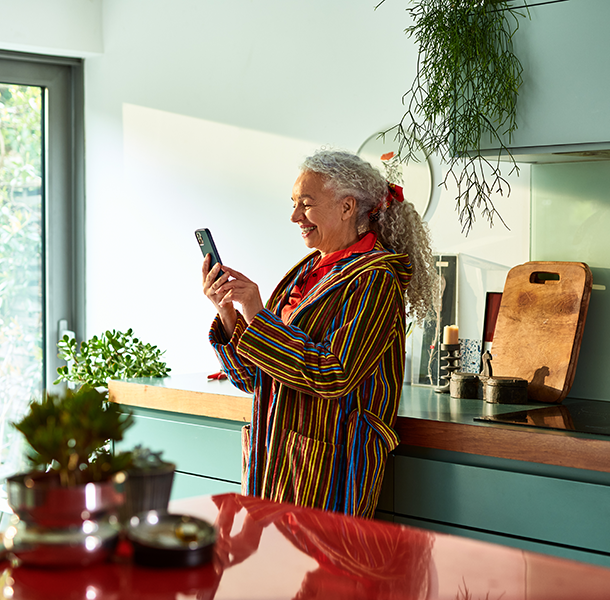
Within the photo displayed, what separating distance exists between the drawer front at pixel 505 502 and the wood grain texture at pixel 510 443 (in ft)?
0.15

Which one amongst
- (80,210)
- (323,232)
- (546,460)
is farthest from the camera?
(80,210)

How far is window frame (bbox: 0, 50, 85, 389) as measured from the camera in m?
3.66

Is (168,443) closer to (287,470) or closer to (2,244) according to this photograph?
(287,470)

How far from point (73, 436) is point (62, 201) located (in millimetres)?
3168

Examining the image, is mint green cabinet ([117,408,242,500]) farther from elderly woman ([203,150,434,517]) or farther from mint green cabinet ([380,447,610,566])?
mint green cabinet ([380,447,610,566])

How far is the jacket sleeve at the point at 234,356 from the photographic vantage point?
6.30 ft

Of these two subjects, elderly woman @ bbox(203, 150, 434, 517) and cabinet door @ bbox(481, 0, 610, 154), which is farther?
cabinet door @ bbox(481, 0, 610, 154)

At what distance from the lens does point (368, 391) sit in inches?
73.4

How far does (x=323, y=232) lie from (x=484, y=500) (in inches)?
28.7

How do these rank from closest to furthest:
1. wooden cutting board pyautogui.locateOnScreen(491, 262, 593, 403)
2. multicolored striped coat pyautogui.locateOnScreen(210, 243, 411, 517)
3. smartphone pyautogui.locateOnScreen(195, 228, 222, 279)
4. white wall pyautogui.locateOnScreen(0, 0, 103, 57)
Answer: multicolored striped coat pyautogui.locateOnScreen(210, 243, 411, 517), smartphone pyautogui.locateOnScreen(195, 228, 222, 279), wooden cutting board pyautogui.locateOnScreen(491, 262, 593, 403), white wall pyautogui.locateOnScreen(0, 0, 103, 57)

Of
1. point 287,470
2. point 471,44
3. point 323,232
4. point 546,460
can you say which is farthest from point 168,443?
point 471,44

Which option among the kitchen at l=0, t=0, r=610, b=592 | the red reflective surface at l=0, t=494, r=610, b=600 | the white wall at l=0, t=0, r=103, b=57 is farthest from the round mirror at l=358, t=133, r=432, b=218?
the red reflective surface at l=0, t=494, r=610, b=600

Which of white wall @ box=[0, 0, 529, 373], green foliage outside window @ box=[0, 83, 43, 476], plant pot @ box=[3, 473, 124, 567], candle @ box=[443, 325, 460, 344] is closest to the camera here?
Result: plant pot @ box=[3, 473, 124, 567]

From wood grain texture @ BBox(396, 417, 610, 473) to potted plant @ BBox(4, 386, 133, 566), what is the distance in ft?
3.80
